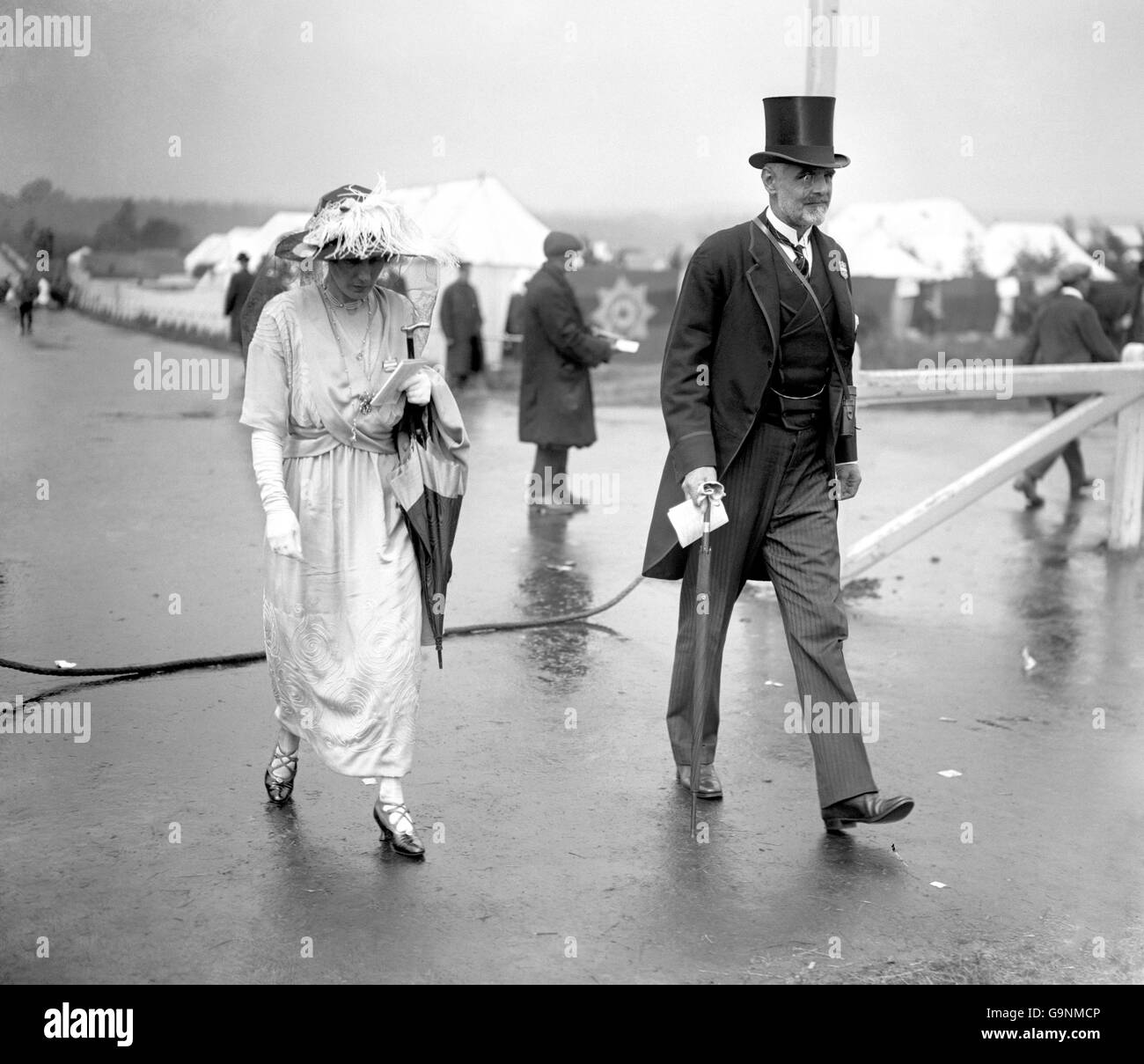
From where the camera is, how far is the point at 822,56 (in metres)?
7.83

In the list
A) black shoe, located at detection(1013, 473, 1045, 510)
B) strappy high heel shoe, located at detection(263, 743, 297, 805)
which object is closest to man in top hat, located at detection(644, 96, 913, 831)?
strappy high heel shoe, located at detection(263, 743, 297, 805)

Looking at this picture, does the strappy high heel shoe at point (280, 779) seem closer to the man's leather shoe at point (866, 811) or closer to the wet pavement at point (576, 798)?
the wet pavement at point (576, 798)

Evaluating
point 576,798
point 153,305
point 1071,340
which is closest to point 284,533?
point 576,798

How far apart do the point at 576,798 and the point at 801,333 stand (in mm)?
1719

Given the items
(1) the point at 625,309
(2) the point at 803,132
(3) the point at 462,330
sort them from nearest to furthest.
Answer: (2) the point at 803,132 → (3) the point at 462,330 → (1) the point at 625,309

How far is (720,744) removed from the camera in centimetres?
596

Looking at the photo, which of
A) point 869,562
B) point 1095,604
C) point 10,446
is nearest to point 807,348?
point 869,562

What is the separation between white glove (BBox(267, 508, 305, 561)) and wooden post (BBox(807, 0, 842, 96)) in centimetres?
439

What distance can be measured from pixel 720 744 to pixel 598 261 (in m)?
22.9

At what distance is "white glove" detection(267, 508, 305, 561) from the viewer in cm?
451

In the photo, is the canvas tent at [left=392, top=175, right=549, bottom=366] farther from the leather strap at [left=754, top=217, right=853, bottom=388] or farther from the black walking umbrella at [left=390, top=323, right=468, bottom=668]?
the black walking umbrella at [left=390, top=323, right=468, bottom=668]

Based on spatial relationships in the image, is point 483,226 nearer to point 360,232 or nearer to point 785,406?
point 785,406

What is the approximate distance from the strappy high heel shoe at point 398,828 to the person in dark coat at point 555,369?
6.57 meters
